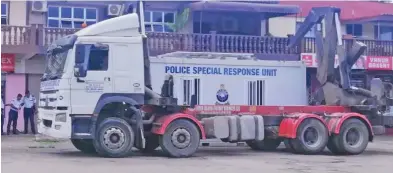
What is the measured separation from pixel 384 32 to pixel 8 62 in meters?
16.3

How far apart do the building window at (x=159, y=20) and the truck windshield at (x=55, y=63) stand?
11173mm

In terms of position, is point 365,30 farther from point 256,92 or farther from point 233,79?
point 233,79

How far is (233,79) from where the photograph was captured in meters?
17.9

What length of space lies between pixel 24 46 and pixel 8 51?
571 millimetres

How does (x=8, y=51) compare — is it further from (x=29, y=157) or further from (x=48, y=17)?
(x=29, y=157)

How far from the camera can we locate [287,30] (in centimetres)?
2923

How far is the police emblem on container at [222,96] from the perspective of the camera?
1811 cm

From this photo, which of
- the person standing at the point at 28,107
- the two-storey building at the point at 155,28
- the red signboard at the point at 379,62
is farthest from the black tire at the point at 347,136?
the person standing at the point at 28,107

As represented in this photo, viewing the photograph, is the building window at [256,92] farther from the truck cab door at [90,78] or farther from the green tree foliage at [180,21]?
the green tree foliage at [180,21]

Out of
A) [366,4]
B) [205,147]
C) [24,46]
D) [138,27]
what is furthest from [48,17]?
[366,4]

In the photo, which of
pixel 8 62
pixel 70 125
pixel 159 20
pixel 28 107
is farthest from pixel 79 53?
pixel 159 20

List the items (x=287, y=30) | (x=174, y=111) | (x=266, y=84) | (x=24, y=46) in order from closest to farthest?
(x=174, y=111) < (x=266, y=84) < (x=24, y=46) < (x=287, y=30)

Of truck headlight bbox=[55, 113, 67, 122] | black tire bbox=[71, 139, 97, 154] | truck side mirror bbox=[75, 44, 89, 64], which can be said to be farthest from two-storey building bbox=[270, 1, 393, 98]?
truck headlight bbox=[55, 113, 67, 122]

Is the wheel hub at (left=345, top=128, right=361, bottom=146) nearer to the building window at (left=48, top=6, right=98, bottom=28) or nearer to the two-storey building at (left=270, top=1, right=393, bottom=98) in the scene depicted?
the two-storey building at (left=270, top=1, right=393, bottom=98)
